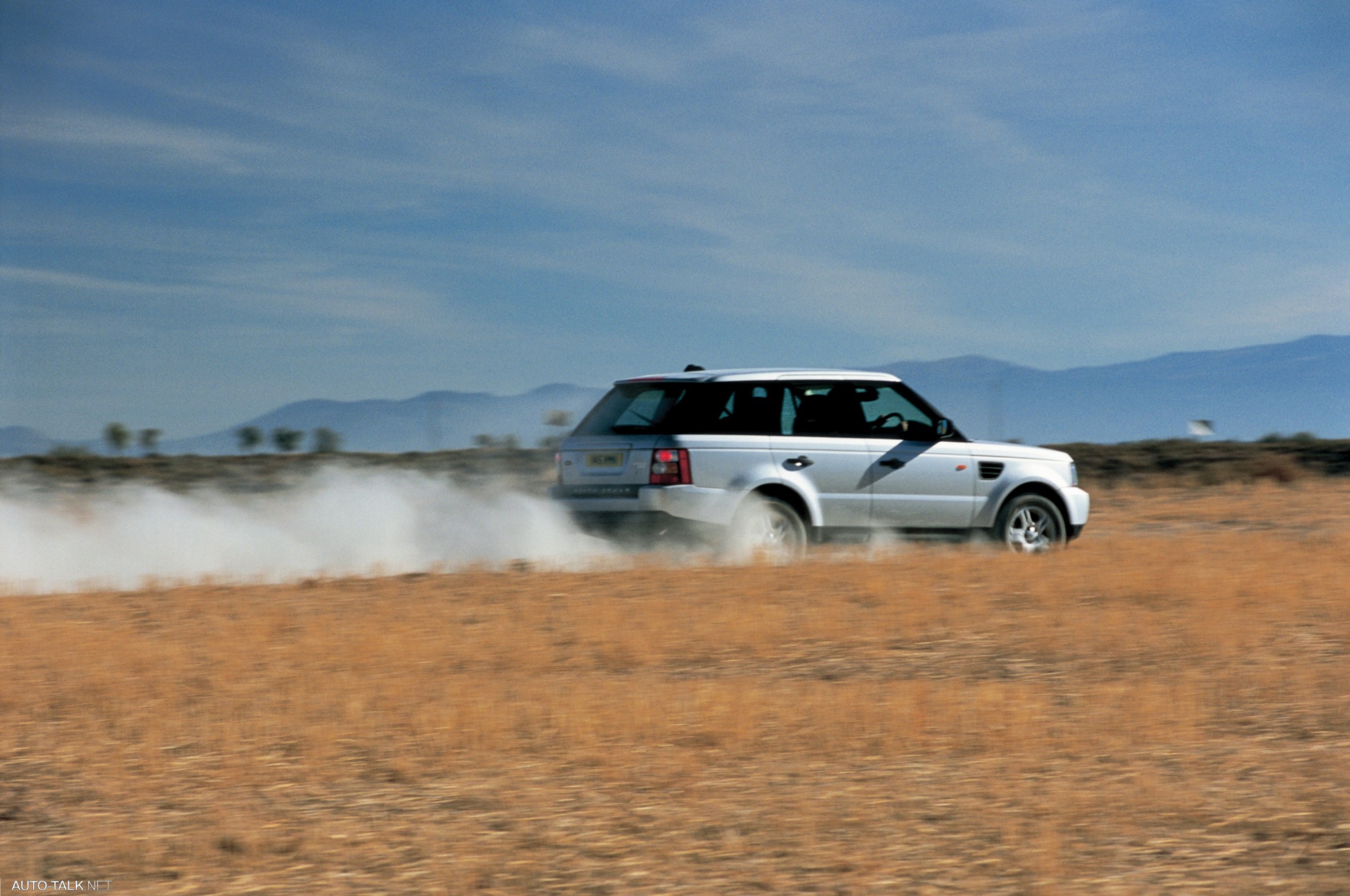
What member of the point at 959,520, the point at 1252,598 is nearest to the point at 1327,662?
the point at 1252,598

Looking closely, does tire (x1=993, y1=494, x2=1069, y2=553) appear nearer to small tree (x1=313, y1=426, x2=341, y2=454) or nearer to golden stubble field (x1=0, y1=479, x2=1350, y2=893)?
golden stubble field (x1=0, y1=479, x2=1350, y2=893)

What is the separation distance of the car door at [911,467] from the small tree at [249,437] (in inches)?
762

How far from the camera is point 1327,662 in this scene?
807cm

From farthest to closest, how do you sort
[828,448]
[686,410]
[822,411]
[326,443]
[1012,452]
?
[326,443] → [1012,452] → [822,411] → [828,448] → [686,410]

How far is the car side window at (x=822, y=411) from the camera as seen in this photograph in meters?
12.2

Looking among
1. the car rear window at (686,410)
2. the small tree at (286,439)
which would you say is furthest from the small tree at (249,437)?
the car rear window at (686,410)

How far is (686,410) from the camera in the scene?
39.0ft

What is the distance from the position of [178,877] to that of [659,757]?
7.02ft

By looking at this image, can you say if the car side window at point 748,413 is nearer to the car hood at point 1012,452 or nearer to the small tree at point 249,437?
the car hood at point 1012,452

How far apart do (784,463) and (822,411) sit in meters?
0.70

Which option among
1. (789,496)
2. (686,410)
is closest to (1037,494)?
(789,496)

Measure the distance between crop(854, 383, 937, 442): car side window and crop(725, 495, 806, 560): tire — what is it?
1151mm

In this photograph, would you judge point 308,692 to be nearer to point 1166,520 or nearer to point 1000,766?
point 1000,766

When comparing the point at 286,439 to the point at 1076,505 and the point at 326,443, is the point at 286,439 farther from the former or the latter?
the point at 1076,505
